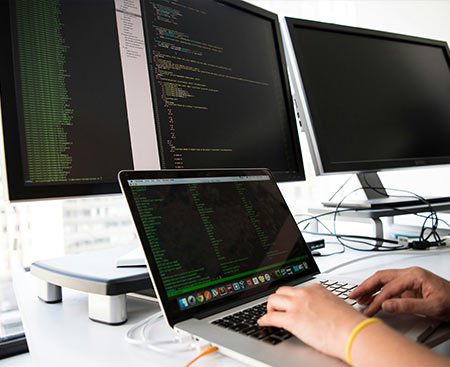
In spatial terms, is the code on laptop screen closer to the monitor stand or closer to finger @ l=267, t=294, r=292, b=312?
finger @ l=267, t=294, r=292, b=312

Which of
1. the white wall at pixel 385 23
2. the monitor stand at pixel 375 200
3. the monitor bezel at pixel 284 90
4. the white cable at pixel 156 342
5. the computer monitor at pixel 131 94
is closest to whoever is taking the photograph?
the white cable at pixel 156 342

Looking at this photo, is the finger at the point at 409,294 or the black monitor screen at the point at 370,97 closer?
the finger at the point at 409,294

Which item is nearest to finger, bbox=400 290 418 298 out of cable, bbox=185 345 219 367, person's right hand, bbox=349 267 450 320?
person's right hand, bbox=349 267 450 320

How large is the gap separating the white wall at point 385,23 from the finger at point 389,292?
1.00 m

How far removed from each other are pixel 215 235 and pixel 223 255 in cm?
3

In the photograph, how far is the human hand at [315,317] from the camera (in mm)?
413

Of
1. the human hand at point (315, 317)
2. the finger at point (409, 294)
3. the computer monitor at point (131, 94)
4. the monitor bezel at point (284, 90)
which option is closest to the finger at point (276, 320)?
the human hand at point (315, 317)

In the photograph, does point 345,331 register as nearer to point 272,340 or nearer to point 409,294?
point 272,340

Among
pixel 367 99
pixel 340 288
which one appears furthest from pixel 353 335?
pixel 367 99

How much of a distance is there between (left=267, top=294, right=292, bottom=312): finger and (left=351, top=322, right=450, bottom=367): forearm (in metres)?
0.09

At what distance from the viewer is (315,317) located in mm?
437

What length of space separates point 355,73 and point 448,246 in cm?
55

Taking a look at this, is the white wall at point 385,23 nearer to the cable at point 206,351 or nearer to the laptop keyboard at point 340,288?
the laptop keyboard at point 340,288

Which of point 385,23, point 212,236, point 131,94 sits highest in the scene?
point 385,23
